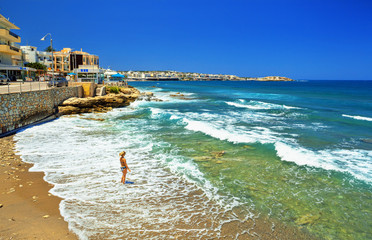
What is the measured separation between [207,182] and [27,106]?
15093 mm

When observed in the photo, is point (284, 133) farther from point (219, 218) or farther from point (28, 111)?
point (28, 111)

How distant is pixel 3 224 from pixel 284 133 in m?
16.4

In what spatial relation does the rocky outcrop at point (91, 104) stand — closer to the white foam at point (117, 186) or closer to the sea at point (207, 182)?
the sea at point (207, 182)

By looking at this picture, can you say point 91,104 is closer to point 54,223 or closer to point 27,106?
point 27,106

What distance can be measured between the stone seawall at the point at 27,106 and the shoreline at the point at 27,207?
6.42 metres

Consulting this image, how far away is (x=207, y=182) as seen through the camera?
30.1 feet

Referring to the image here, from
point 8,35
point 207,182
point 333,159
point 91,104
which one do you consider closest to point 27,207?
point 207,182

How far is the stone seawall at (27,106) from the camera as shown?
601 inches

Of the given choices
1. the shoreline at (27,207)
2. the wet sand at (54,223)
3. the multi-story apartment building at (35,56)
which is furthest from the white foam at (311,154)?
the multi-story apartment building at (35,56)

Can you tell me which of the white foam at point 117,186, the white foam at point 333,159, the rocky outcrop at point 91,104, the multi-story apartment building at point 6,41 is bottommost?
the white foam at point 117,186

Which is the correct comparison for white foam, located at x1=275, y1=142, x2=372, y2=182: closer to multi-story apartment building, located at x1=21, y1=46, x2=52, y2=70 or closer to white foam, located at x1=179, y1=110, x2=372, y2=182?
white foam, located at x1=179, y1=110, x2=372, y2=182

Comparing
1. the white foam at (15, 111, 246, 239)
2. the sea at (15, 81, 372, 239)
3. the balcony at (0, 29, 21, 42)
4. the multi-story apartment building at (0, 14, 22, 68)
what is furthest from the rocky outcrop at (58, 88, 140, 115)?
the balcony at (0, 29, 21, 42)

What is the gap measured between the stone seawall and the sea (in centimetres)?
96

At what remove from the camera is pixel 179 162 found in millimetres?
11289
